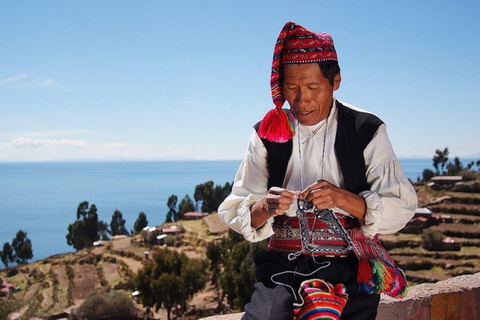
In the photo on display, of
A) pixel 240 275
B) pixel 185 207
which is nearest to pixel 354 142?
pixel 240 275

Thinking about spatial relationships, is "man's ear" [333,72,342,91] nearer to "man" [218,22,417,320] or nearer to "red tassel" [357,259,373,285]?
"man" [218,22,417,320]

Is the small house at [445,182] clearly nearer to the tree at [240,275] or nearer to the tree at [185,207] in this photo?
the tree at [240,275]

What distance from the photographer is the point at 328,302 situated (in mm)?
1404

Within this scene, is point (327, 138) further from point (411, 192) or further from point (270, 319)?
point (270, 319)

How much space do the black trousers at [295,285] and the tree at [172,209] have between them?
61709mm

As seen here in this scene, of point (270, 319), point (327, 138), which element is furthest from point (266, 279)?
point (327, 138)

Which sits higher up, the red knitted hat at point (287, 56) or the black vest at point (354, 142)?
the red knitted hat at point (287, 56)

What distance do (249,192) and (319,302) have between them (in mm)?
486

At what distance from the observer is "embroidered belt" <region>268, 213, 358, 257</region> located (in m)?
1.57

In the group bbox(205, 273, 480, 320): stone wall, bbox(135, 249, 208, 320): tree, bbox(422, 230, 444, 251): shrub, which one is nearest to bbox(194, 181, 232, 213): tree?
bbox(135, 249, 208, 320): tree

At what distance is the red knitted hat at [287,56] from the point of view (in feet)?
5.06

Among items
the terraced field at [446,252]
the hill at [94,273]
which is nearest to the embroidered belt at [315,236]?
the terraced field at [446,252]

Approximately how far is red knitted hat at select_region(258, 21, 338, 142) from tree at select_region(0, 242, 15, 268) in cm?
5293

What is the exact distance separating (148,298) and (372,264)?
2306 cm
